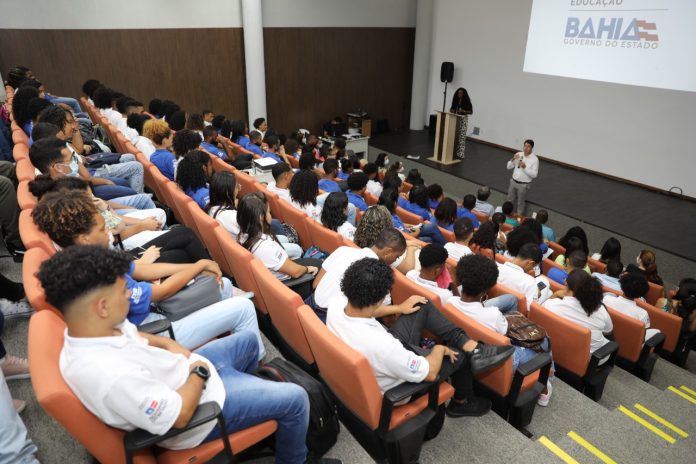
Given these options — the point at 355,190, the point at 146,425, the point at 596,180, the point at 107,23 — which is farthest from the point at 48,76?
the point at 596,180

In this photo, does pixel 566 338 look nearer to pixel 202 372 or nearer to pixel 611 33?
pixel 202 372

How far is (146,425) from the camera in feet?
4.72

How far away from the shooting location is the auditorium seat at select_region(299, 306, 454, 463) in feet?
5.91

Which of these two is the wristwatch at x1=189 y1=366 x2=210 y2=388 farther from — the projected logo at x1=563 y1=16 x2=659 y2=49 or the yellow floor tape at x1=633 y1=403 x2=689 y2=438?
the projected logo at x1=563 y1=16 x2=659 y2=49

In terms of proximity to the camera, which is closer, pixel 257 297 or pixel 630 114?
pixel 257 297

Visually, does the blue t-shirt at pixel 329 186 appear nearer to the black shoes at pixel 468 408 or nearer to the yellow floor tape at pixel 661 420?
the black shoes at pixel 468 408

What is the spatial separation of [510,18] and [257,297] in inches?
365

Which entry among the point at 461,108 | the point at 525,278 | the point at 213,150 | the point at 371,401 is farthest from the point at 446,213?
the point at 461,108

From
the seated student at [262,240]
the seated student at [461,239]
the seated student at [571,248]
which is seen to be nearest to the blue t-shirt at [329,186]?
the seated student at [461,239]

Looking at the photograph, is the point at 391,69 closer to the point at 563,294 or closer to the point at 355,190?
the point at 355,190

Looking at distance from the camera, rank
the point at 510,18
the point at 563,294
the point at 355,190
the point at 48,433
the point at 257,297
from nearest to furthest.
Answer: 1. the point at 48,433
2. the point at 257,297
3. the point at 563,294
4. the point at 355,190
5. the point at 510,18

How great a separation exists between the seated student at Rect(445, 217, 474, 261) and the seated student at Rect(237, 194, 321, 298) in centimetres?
139

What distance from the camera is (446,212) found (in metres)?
4.78

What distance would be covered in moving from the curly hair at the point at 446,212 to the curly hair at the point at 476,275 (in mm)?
2290
